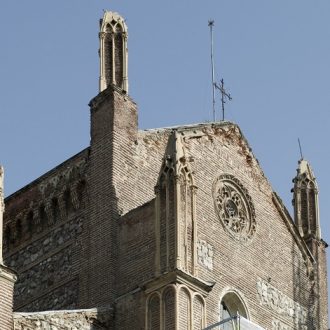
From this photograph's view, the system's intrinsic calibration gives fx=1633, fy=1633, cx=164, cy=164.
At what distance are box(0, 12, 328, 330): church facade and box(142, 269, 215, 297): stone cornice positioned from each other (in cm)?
2

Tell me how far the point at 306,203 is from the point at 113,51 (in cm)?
825

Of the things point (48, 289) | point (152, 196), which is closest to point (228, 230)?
point (152, 196)

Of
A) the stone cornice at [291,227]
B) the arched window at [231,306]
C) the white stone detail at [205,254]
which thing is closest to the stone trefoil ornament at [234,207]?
the white stone detail at [205,254]

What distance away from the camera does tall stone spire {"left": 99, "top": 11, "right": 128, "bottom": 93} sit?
44469 mm

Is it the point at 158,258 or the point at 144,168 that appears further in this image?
the point at 144,168

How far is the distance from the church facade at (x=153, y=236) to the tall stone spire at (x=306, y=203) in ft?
1.10

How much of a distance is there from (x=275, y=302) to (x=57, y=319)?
853 cm

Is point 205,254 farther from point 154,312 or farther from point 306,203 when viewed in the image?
point 306,203

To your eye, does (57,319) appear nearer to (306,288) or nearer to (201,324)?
(201,324)

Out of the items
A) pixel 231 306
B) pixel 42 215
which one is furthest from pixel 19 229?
pixel 231 306

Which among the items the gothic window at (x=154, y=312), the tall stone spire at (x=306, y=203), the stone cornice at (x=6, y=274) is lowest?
the stone cornice at (x=6, y=274)

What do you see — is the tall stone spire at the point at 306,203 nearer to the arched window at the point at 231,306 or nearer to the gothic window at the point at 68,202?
the arched window at the point at 231,306

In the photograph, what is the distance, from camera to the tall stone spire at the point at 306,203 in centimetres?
4872

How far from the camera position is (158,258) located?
3997 cm
